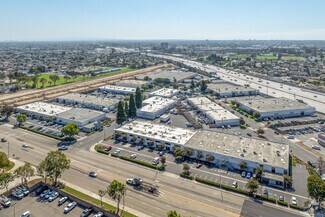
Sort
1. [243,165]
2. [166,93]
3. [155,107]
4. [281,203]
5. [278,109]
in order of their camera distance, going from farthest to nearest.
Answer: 1. [166,93]
2. [155,107]
3. [278,109]
4. [243,165]
5. [281,203]

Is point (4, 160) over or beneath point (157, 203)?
over

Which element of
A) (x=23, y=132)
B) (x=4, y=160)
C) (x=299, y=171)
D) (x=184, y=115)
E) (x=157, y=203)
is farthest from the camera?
(x=184, y=115)

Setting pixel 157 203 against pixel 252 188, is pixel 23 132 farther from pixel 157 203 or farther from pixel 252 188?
pixel 252 188

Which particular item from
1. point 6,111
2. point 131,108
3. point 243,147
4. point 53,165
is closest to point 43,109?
point 6,111

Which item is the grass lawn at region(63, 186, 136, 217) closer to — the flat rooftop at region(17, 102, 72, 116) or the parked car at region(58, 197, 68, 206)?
the parked car at region(58, 197, 68, 206)

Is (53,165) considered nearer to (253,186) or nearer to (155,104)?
(253,186)

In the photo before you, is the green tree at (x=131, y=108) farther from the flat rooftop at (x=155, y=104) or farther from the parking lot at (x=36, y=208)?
the parking lot at (x=36, y=208)

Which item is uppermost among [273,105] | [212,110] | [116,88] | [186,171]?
[273,105]

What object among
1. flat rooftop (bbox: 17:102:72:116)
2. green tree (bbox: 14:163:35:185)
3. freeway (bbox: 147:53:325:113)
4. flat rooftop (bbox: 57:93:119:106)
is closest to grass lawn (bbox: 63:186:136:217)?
green tree (bbox: 14:163:35:185)

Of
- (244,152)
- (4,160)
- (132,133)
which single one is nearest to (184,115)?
(132,133)
